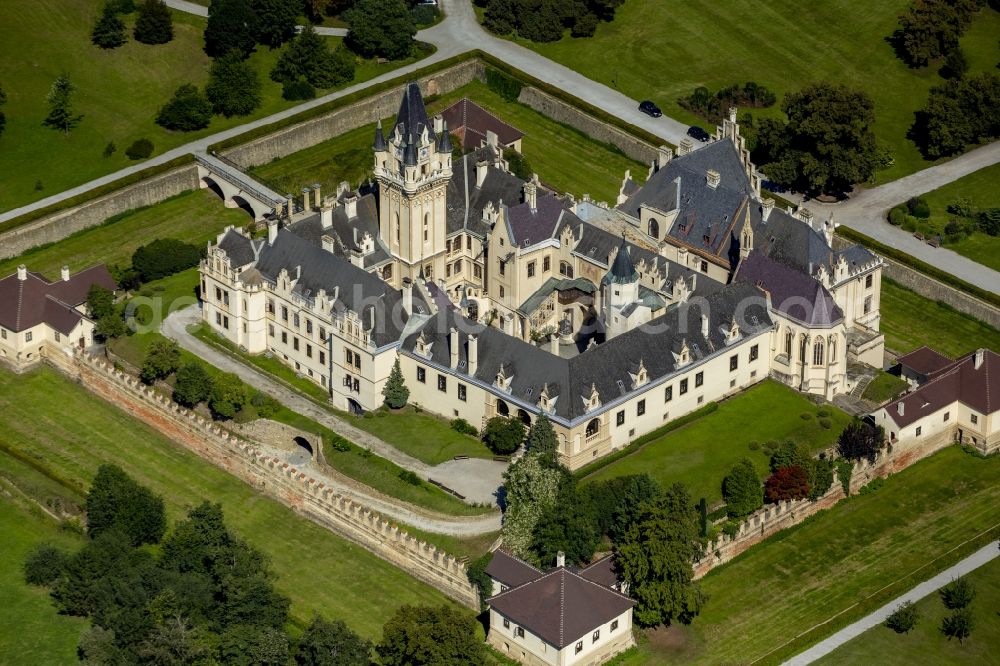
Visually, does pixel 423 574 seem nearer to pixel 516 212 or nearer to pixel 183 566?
pixel 183 566

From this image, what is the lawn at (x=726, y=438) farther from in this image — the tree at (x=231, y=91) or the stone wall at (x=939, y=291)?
the tree at (x=231, y=91)

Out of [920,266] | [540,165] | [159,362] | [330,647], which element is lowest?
[330,647]

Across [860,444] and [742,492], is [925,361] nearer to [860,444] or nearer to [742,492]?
[860,444]

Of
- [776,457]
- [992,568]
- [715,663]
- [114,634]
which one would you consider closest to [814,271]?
[776,457]

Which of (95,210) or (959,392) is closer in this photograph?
(959,392)

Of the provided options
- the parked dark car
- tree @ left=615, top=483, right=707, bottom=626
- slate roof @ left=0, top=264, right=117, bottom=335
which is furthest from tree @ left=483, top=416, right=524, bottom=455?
the parked dark car

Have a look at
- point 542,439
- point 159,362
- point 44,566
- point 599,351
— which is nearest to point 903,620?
point 542,439

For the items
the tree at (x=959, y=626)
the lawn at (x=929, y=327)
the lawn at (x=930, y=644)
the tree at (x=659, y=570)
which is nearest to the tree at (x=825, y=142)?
the lawn at (x=929, y=327)

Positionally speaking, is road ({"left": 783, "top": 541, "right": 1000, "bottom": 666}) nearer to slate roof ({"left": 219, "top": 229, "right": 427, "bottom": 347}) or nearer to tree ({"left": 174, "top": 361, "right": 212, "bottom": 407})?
slate roof ({"left": 219, "top": 229, "right": 427, "bottom": 347})
